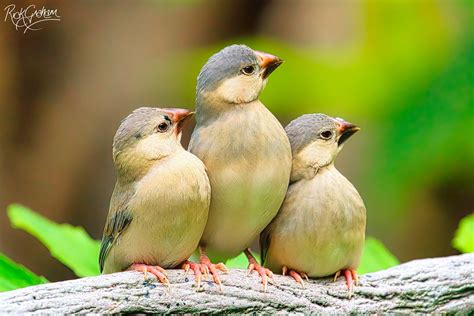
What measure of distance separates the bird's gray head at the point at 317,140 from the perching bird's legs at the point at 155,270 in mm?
622

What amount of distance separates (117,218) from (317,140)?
0.74 m

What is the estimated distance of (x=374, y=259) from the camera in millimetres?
3863

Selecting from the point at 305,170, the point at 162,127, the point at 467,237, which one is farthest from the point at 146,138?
the point at 467,237

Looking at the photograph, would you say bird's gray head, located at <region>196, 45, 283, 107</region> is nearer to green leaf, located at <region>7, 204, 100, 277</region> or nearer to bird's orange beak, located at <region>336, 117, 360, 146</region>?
bird's orange beak, located at <region>336, 117, 360, 146</region>

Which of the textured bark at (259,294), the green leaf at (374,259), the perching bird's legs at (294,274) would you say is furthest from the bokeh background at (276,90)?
the perching bird's legs at (294,274)

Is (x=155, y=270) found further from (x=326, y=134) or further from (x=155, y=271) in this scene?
(x=326, y=134)

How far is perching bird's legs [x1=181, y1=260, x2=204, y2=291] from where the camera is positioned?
9.30 feet

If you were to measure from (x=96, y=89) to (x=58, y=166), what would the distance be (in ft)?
2.12

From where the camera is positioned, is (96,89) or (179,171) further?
(96,89)

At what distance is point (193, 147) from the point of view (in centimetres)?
297

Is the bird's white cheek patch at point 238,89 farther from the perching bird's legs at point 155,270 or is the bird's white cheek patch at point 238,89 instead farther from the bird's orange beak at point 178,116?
the perching bird's legs at point 155,270

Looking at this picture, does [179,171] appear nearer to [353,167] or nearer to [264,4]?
[353,167]

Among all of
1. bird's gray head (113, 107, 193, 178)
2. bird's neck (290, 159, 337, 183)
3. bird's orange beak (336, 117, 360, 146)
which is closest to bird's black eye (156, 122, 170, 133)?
bird's gray head (113, 107, 193, 178)

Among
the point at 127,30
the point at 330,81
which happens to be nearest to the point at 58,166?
the point at 127,30
